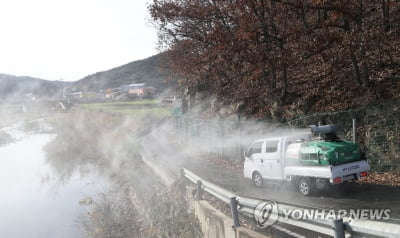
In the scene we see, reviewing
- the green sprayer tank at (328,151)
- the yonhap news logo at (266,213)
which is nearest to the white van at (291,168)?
the green sprayer tank at (328,151)

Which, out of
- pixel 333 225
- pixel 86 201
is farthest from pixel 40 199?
pixel 333 225

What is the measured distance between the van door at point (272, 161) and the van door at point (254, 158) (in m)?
0.30

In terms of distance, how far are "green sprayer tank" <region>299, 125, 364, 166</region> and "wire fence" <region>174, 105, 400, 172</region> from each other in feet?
7.71

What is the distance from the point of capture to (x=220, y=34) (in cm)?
1781

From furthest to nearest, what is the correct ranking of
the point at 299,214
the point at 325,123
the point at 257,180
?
the point at 325,123
the point at 257,180
the point at 299,214

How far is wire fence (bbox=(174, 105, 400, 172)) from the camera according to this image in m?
12.8

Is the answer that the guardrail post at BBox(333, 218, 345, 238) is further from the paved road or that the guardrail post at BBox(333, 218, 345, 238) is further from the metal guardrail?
the paved road

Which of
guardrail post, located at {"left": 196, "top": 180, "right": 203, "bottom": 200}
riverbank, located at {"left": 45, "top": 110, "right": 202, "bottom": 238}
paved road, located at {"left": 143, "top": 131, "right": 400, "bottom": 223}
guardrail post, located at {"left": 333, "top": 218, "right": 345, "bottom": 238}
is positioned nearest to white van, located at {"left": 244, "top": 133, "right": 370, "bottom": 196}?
paved road, located at {"left": 143, "top": 131, "right": 400, "bottom": 223}

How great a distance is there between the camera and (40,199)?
24.7 m

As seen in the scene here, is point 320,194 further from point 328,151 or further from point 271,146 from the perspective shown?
Result: point 271,146

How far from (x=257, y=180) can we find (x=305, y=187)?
2.87 metres

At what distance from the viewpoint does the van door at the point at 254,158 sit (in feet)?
46.0

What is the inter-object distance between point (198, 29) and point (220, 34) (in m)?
6.21

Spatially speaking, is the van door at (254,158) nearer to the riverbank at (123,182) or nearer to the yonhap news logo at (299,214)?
the riverbank at (123,182)
